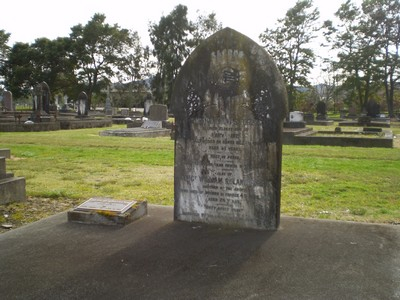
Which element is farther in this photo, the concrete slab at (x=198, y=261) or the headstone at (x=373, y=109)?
the headstone at (x=373, y=109)

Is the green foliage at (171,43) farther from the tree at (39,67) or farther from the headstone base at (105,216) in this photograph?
the headstone base at (105,216)

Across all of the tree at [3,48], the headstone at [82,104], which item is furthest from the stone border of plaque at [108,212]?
the tree at [3,48]

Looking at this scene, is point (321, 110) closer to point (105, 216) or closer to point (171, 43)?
point (171, 43)

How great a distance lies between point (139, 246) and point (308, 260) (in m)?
1.34

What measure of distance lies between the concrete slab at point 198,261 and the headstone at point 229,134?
0.73 feet

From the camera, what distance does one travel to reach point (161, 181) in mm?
7957

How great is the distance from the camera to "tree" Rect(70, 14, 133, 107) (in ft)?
175

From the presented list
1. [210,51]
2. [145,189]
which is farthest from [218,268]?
[145,189]

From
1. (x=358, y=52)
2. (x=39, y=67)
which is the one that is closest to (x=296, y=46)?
(x=358, y=52)

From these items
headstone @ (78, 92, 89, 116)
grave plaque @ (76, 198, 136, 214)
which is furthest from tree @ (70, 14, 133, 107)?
grave plaque @ (76, 198, 136, 214)

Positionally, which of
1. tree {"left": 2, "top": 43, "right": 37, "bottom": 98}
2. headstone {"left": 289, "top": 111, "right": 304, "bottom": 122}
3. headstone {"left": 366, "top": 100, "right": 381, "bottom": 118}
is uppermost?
tree {"left": 2, "top": 43, "right": 37, "bottom": 98}

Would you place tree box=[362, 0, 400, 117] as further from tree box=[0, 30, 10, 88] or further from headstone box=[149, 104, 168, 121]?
tree box=[0, 30, 10, 88]

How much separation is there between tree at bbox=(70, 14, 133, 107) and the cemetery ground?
143 ft

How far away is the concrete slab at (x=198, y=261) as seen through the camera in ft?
7.89
